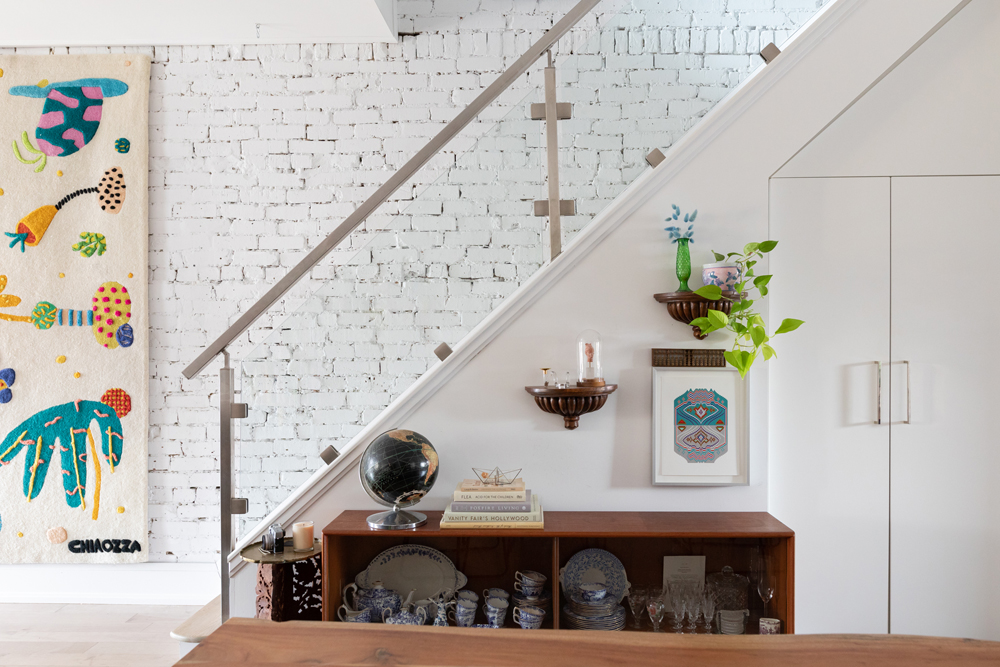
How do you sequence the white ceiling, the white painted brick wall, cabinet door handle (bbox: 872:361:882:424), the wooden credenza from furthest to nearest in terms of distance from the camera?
the white painted brick wall → the white ceiling → cabinet door handle (bbox: 872:361:882:424) → the wooden credenza

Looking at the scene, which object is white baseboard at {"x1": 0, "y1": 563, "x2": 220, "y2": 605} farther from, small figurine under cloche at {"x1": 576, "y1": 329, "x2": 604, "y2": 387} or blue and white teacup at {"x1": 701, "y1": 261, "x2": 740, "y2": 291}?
blue and white teacup at {"x1": 701, "y1": 261, "x2": 740, "y2": 291}

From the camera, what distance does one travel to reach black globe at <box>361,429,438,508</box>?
1915 mm

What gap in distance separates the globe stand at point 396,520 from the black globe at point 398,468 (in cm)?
4

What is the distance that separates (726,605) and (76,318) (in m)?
2.99

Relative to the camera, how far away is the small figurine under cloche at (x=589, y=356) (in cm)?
206

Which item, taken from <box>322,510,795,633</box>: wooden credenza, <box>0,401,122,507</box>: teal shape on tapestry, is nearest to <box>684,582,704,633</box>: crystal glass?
<box>322,510,795,633</box>: wooden credenza

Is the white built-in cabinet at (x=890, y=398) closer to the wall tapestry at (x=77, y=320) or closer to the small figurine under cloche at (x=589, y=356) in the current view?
the small figurine under cloche at (x=589, y=356)

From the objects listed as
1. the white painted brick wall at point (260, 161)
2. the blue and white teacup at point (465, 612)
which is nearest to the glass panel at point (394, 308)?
the blue and white teacup at point (465, 612)

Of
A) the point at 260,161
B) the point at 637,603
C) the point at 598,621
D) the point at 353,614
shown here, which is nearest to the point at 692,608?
the point at 637,603

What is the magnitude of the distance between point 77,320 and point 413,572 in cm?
208

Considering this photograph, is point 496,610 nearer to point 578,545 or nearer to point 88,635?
point 578,545

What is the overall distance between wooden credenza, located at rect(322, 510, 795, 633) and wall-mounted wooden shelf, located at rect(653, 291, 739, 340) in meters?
0.61

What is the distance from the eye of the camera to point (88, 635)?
2.63 m

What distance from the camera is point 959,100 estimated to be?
7.15 ft
